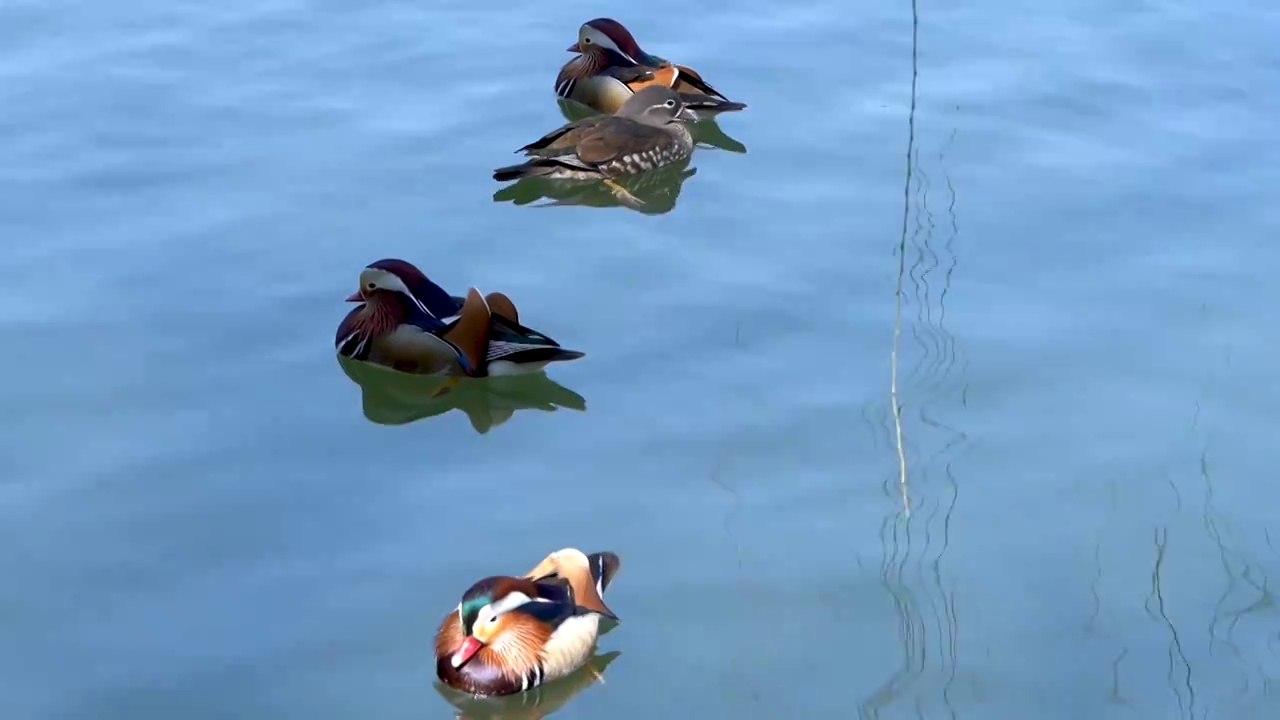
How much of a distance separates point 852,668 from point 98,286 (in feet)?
16.3

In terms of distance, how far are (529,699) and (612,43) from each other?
23.3 ft

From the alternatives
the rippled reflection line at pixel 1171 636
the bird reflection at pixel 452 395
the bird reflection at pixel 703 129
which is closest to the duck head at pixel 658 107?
the bird reflection at pixel 703 129

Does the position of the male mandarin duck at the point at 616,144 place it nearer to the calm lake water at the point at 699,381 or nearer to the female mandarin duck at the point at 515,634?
the calm lake water at the point at 699,381

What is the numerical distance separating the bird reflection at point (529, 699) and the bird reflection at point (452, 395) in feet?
7.06

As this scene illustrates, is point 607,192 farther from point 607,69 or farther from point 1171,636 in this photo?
point 1171,636

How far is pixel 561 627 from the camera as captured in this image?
6.80 meters

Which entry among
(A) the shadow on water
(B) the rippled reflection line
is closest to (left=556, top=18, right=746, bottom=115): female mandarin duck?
(A) the shadow on water

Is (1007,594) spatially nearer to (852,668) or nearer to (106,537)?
(852,668)

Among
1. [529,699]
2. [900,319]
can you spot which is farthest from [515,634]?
[900,319]

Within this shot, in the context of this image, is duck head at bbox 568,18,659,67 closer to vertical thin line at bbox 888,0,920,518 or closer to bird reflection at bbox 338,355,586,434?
vertical thin line at bbox 888,0,920,518

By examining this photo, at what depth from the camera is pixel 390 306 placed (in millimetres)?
9375

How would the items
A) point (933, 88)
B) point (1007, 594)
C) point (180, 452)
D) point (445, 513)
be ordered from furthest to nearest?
point (933, 88) < point (180, 452) < point (445, 513) < point (1007, 594)

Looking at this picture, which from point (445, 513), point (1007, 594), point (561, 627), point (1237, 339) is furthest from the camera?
point (1237, 339)

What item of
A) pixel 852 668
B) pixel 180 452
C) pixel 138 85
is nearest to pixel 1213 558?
pixel 852 668
